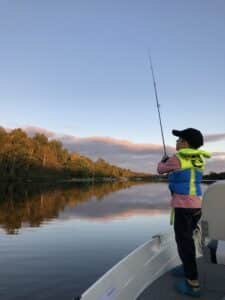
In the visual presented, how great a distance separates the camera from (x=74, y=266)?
8.98 metres

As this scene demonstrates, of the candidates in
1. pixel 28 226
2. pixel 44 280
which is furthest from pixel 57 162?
pixel 44 280

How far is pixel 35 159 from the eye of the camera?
111 m

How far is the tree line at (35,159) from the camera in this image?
324 feet

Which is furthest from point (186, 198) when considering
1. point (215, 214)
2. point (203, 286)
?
point (203, 286)

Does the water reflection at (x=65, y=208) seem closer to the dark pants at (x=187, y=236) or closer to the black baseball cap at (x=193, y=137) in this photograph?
the dark pants at (x=187, y=236)

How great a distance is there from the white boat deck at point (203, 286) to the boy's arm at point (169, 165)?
142 cm

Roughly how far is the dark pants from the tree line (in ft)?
312

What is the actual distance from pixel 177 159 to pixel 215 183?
56 cm

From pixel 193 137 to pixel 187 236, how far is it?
120 centimetres

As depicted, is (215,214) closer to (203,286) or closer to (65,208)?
(203,286)

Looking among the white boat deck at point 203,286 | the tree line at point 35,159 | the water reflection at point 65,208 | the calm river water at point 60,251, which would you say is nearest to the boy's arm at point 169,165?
the white boat deck at point 203,286

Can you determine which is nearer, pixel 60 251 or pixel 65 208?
pixel 60 251

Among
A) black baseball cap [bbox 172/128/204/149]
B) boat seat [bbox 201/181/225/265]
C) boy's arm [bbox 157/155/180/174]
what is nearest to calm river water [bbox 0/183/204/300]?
boat seat [bbox 201/181/225/265]

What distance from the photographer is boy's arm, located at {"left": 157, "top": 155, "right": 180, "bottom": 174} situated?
14.7 feet
